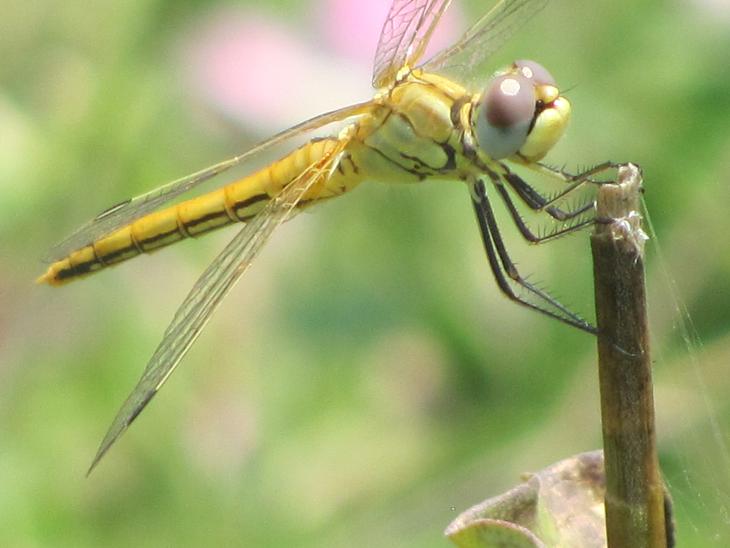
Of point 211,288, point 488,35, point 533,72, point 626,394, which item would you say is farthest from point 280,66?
point 626,394

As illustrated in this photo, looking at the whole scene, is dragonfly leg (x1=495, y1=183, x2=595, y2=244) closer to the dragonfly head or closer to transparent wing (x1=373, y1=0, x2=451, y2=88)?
the dragonfly head

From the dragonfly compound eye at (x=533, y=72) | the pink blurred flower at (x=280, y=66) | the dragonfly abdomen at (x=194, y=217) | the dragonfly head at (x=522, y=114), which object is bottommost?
the dragonfly head at (x=522, y=114)

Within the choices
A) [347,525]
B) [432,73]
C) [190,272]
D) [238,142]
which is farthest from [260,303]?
[432,73]

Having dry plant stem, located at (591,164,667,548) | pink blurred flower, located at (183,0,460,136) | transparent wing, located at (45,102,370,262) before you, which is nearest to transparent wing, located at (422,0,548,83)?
transparent wing, located at (45,102,370,262)

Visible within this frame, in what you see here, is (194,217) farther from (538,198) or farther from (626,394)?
(626,394)

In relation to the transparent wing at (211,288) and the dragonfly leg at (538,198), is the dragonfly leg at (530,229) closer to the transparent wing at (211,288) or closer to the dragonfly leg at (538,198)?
the dragonfly leg at (538,198)

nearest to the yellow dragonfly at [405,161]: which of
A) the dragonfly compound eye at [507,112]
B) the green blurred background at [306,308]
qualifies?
the dragonfly compound eye at [507,112]

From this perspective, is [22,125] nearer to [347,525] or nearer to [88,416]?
[88,416]
